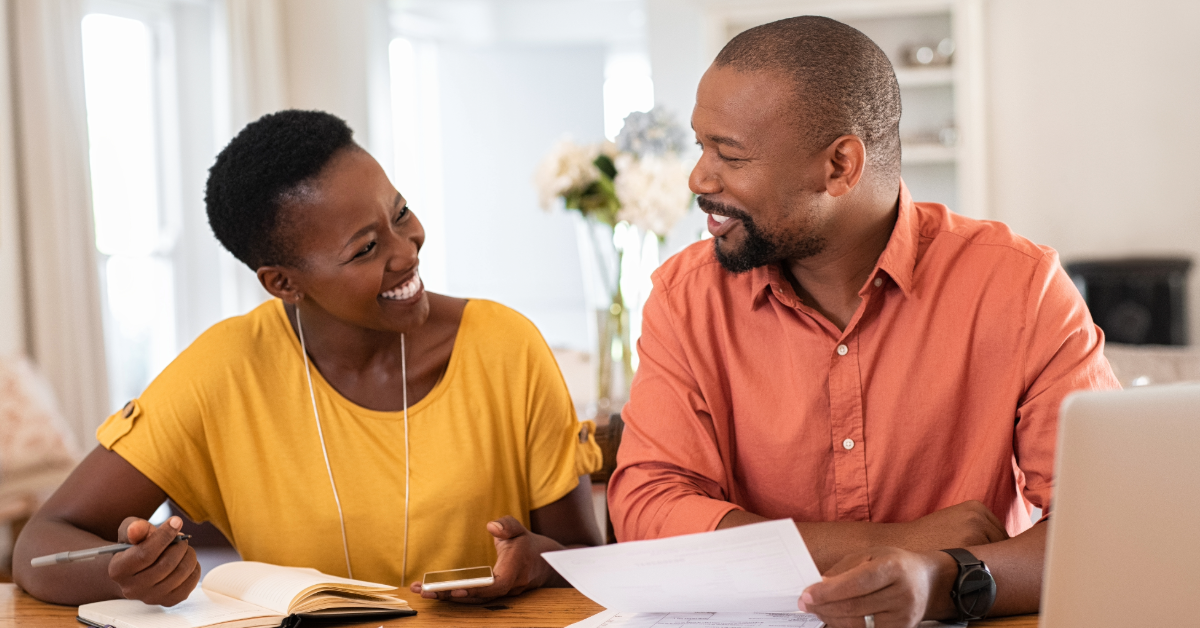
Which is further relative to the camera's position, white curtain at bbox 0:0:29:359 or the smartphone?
white curtain at bbox 0:0:29:359

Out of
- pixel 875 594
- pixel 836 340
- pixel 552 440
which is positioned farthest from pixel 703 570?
pixel 552 440

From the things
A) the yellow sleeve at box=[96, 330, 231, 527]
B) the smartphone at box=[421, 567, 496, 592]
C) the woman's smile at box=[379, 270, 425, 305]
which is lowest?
the smartphone at box=[421, 567, 496, 592]

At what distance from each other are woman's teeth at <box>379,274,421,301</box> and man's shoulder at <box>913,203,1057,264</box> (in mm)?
728

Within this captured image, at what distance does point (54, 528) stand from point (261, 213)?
50 cm

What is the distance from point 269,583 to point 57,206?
11.6 feet

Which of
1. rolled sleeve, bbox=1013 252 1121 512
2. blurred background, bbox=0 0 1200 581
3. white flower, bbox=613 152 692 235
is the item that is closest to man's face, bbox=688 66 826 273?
rolled sleeve, bbox=1013 252 1121 512

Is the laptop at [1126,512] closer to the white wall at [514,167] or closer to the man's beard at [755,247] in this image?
the man's beard at [755,247]

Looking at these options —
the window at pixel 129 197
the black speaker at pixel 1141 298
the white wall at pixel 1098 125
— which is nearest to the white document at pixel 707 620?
the window at pixel 129 197

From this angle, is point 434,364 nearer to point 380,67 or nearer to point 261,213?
point 261,213

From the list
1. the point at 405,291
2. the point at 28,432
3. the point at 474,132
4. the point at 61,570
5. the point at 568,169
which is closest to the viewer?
the point at 61,570

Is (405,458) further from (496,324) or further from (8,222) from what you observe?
(8,222)

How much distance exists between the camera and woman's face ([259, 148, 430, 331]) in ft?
4.81

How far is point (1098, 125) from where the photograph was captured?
555 centimetres

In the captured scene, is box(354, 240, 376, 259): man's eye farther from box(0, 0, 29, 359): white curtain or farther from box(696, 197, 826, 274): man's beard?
box(0, 0, 29, 359): white curtain
